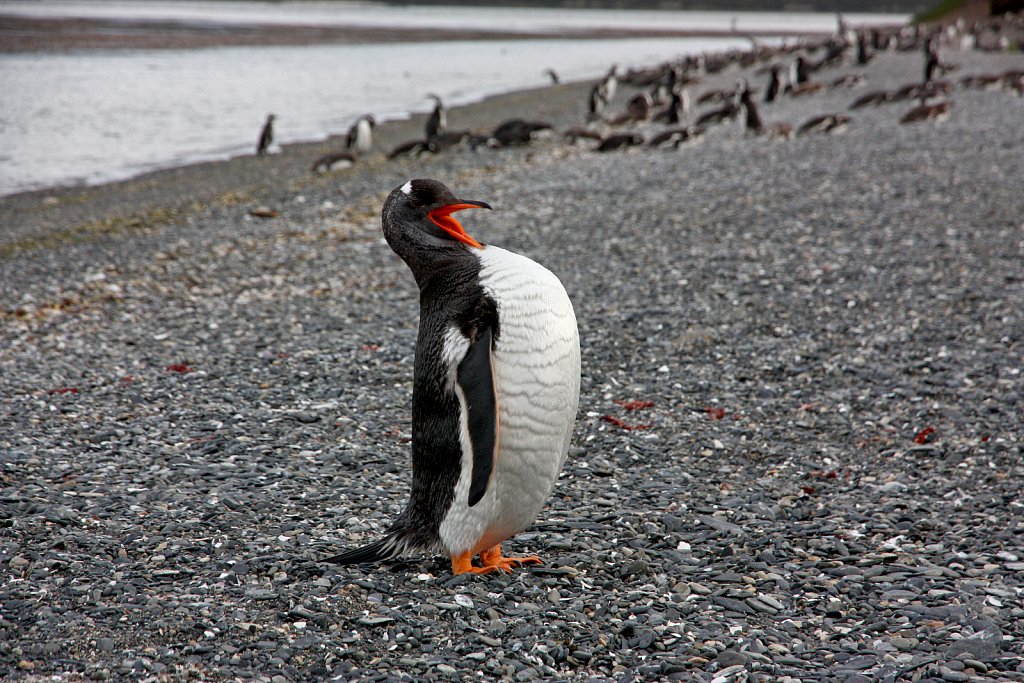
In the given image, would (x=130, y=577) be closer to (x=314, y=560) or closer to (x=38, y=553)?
(x=38, y=553)

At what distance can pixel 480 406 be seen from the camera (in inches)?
127

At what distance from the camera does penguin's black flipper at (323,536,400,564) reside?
11.5 feet

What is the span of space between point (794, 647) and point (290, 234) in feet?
27.3

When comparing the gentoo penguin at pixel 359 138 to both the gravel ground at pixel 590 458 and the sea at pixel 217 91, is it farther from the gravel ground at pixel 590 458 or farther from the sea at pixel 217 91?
the gravel ground at pixel 590 458

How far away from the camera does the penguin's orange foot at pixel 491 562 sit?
138 inches

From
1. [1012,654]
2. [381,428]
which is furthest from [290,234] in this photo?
[1012,654]

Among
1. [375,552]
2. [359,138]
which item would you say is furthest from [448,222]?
[359,138]

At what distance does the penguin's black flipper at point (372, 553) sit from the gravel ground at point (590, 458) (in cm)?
8

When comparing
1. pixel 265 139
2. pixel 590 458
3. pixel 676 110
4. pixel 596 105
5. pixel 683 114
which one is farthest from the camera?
pixel 596 105

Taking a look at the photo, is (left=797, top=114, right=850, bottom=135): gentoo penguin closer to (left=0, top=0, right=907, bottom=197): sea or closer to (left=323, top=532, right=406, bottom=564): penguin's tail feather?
(left=0, top=0, right=907, bottom=197): sea

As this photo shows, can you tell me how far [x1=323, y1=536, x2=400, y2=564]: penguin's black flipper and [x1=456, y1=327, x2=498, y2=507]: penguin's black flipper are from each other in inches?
17.0

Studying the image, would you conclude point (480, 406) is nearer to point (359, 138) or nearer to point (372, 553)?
point (372, 553)

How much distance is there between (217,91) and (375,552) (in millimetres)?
28744

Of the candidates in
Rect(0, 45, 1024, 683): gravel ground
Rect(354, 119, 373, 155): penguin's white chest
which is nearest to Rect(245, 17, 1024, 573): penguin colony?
Rect(0, 45, 1024, 683): gravel ground
